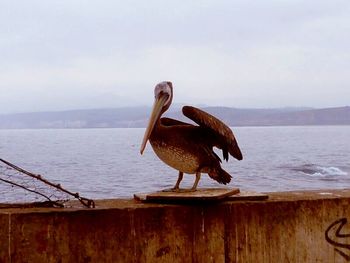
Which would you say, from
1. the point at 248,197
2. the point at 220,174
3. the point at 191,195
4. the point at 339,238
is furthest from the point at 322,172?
the point at 191,195

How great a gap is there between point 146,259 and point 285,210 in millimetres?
1513

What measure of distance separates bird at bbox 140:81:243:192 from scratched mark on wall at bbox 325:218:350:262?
127cm

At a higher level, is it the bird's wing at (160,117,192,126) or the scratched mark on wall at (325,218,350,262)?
the bird's wing at (160,117,192,126)

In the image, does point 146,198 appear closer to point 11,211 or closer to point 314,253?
point 11,211

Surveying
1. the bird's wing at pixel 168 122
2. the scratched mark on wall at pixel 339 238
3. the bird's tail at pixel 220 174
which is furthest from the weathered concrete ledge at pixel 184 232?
the bird's wing at pixel 168 122

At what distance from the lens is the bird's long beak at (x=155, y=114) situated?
22.1ft

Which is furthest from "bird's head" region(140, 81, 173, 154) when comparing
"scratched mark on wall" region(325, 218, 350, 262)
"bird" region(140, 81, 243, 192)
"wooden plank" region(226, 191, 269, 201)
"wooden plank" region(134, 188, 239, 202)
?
"scratched mark on wall" region(325, 218, 350, 262)

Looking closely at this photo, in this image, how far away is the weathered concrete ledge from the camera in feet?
20.1

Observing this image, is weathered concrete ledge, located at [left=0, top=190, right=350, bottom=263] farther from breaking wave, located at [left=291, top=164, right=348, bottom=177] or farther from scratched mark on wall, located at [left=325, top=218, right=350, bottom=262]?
breaking wave, located at [left=291, top=164, right=348, bottom=177]

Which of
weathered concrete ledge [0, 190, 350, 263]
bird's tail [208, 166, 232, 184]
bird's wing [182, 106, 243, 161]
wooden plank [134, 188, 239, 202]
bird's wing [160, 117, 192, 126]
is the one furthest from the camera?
bird's wing [160, 117, 192, 126]

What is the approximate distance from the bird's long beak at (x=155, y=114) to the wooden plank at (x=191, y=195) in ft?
1.64

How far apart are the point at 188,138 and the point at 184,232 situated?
995 mm

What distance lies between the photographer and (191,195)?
6520 mm

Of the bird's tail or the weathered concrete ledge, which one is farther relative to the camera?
the bird's tail
